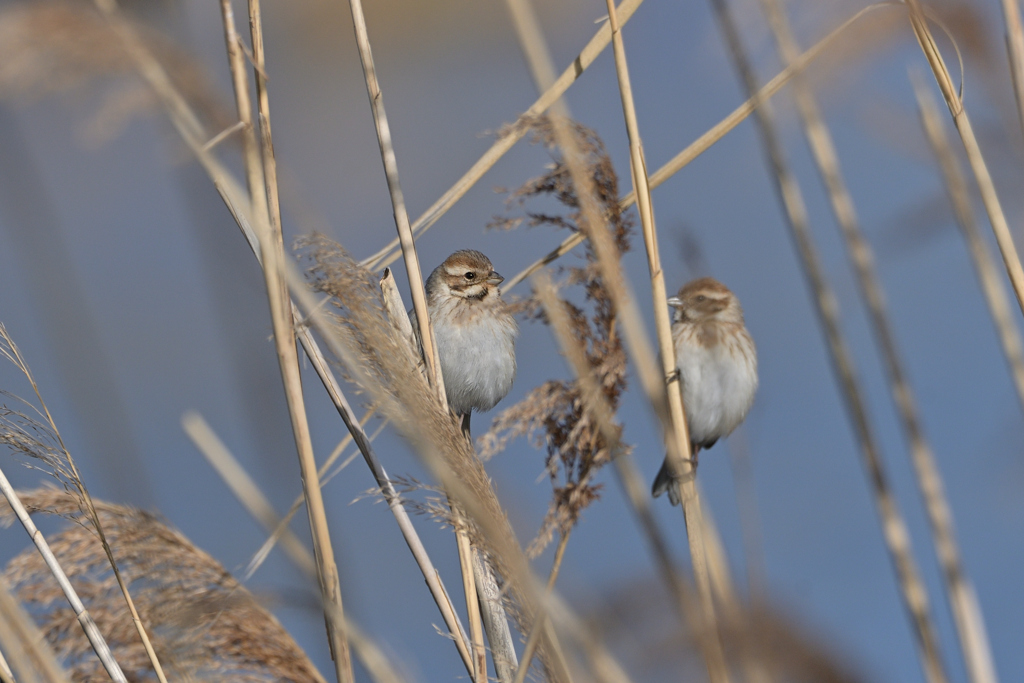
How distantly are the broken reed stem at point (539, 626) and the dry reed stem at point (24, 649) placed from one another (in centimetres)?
77

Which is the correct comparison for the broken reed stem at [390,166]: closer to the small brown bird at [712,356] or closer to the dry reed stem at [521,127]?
the dry reed stem at [521,127]

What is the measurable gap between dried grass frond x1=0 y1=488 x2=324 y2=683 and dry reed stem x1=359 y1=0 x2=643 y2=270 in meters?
0.61

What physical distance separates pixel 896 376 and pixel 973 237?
0.31 meters

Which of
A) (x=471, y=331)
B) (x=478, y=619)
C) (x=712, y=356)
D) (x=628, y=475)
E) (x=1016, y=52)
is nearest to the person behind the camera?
(x=628, y=475)

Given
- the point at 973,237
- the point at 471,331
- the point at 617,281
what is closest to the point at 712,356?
the point at 471,331

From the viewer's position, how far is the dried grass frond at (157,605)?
137 cm

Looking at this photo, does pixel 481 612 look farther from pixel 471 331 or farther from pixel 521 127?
pixel 471 331

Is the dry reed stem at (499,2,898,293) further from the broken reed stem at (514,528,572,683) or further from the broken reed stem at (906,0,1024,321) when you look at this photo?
the broken reed stem at (514,528,572,683)

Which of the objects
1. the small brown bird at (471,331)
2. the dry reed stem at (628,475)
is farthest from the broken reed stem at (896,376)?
the small brown bird at (471,331)

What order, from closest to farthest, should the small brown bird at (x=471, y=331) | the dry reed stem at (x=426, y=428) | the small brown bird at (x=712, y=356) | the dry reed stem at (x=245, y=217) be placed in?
the dry reed stem at (x=426, y=428), the dry reed stem at (x=245, y=217), the small brown bird at (x=712, y=356), the small brown bird at (x=471, y=331)

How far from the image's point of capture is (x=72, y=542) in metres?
1.62

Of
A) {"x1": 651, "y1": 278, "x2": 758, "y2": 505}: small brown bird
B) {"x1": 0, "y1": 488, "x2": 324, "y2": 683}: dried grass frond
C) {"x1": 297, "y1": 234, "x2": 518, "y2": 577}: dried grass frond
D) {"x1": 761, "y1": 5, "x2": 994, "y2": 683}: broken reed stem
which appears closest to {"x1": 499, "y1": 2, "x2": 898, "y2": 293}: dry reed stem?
{"x1": 761, "y1": 5, "x2": 994, "y2": 683}: broken reed stem

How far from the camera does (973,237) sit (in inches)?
51.9

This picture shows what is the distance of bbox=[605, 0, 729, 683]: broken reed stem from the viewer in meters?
1.16
